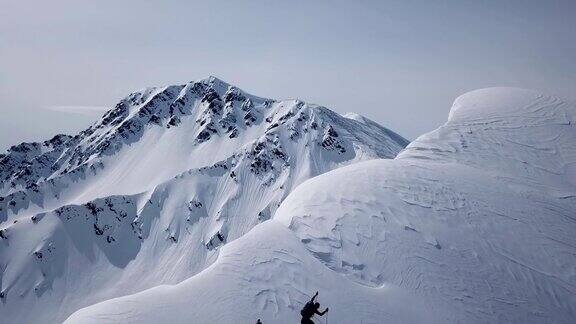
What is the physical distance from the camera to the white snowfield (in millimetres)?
20938

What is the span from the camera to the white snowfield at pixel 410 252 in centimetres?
2094

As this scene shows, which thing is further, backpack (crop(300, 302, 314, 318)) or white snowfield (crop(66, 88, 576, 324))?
white snowfield (crop(66, 88, 576, 324))

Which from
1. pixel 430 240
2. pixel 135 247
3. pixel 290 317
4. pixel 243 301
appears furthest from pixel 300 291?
pixel 135 247

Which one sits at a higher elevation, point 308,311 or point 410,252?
point 410,252

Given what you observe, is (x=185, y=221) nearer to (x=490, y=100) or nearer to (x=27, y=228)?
(x=27, y=228)

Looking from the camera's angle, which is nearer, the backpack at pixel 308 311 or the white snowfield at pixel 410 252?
the backpack at pixel 308 311

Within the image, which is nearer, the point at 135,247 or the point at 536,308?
the point at 536,308

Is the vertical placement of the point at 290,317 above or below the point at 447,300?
below

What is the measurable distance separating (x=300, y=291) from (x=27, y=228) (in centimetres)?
20398

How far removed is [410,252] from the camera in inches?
961

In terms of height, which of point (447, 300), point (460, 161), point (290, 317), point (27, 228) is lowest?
point (27, 228)

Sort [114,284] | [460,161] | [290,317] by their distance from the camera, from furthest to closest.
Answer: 1. [114,284]
2. [460,161]
3. [290,317]

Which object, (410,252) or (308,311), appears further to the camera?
(410,252)

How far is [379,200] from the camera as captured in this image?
28344mm
